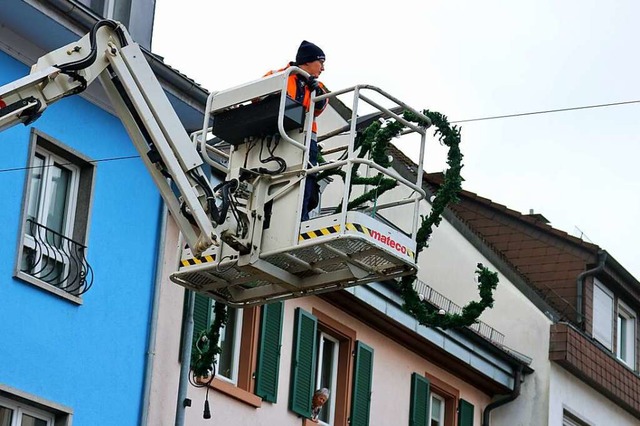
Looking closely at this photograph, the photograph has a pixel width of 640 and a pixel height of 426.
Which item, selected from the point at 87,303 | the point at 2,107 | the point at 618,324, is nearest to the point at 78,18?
the point at 87,303

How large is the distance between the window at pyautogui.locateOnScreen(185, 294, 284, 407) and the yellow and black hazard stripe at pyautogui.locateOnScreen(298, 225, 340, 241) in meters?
6.47

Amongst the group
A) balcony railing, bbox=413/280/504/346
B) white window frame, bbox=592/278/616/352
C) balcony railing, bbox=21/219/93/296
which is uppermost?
white window frame, bbox=592/278/616/352

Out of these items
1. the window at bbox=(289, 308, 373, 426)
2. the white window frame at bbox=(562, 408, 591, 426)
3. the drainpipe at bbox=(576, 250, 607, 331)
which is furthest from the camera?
the drainpipe at bbox=(576, 250, 607, 331)

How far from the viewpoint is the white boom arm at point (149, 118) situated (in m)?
13.4

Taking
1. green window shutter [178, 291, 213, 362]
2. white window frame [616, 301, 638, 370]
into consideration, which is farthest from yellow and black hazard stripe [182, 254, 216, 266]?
white window frame [616, 301, 638, 370]

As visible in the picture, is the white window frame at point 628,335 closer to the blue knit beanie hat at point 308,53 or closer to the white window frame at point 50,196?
the white window frame at point 50,196

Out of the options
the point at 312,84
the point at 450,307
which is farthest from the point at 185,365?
the point at 450,307

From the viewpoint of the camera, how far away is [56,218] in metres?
17.9

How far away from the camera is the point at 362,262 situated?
13969mm

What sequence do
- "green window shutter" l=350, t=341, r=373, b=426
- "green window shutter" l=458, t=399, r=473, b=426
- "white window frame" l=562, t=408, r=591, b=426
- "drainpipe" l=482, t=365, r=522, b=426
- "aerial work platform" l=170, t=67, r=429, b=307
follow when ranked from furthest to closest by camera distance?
"white window frame" l=562, t=408, r=591, b=426
"drainpipe" l=482, t=365, r=522, b=426
"green window shutter" l=458, t=399, r=473, b=426
"green window shutter" l=350, t=341, r=373, b=426
"aerial work platform" l=170, t=67, r=429, b=307

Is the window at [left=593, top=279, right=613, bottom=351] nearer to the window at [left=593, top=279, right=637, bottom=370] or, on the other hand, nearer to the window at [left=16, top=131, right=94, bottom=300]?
the window at [left=593, top=279, right=637, bottom=370]

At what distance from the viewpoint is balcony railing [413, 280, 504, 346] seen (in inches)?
1054

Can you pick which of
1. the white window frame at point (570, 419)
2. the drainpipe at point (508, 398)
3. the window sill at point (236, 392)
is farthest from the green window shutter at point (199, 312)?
the white window frame at point (570, 419)

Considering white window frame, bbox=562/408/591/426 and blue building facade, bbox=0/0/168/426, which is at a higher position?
white window frame, bbox=562/408/591/426
